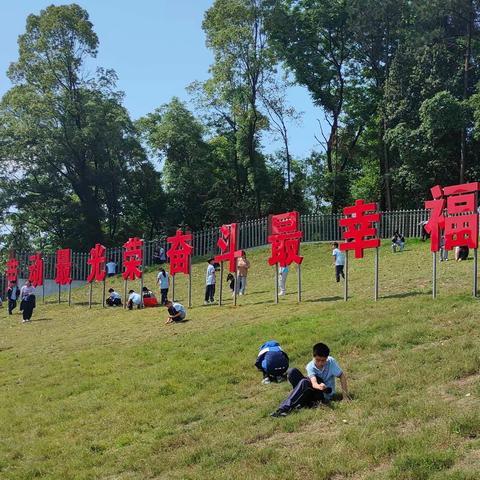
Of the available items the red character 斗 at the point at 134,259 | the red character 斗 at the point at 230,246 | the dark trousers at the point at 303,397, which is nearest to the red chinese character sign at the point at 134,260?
the red character 斗 at the point at 134,259

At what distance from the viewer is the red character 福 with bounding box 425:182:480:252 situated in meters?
16.0

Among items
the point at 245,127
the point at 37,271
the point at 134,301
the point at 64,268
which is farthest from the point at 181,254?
the point at 245,127

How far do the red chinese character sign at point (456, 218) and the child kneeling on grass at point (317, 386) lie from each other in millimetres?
6809

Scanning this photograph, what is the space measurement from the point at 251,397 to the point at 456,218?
7.95m

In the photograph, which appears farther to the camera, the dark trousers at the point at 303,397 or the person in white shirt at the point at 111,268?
the person in white shirt at the point at 111,268

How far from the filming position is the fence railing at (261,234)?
1335 inches

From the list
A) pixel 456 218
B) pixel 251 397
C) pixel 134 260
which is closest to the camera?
pixel 251 397

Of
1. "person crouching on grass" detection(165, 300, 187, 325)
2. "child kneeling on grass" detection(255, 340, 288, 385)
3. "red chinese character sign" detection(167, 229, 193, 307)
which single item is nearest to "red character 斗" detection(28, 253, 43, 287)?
"red chinese character sign" detection(167, 229, 193, 307)

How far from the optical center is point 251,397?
11.0 meters

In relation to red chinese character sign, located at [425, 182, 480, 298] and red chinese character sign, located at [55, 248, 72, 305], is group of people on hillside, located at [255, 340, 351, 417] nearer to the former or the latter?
red chinese character sign, located at [425, 182, 480, 298]

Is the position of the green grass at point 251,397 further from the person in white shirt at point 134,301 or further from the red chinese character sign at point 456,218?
the person in white shirt at point 134,301

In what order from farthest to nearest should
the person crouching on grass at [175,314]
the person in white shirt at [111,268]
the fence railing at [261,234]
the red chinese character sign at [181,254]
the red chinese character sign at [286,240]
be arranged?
1. the person in white shirt at [111,268]
2. the fence railing at [261,234]
3. the red chinese character sign at [181,254]
4. the red chinese character sign at [286,240]
5. the person crouching on grass at [175,314]

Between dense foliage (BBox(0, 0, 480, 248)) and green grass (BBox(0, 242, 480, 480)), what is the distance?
2119cm

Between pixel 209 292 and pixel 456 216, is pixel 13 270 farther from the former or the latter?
pixel 456 216
